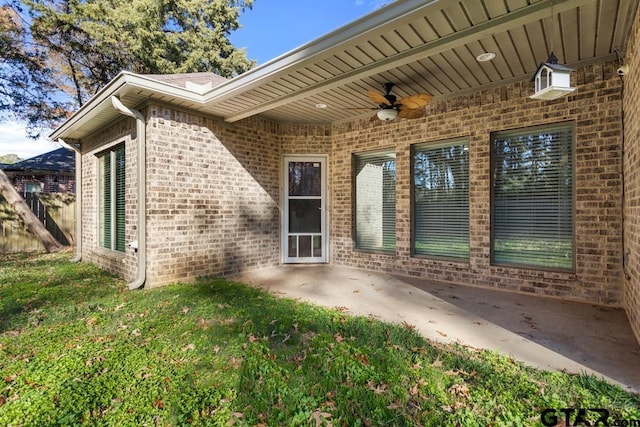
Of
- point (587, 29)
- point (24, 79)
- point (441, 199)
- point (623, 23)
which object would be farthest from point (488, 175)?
point (24, 79)

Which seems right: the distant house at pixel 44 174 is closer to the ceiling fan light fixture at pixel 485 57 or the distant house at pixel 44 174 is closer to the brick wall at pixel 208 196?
the brick wall at pixel 208 196

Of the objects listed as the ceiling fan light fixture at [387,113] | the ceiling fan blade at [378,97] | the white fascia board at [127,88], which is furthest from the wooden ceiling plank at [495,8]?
the white fascia board at [127,88]

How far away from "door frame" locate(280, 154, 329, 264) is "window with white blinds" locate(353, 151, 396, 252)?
2.20 feet

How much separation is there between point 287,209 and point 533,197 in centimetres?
430

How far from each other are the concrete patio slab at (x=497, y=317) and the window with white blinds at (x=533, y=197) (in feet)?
1.99

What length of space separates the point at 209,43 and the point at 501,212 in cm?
1348

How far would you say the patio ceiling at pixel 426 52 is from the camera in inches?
109

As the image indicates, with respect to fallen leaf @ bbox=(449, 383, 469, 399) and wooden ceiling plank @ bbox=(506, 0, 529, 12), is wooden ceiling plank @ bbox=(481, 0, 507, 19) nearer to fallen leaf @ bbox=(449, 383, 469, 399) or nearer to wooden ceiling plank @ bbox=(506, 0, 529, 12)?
wooden ceiling plank @ bbox=(506, 0, 529, 12)

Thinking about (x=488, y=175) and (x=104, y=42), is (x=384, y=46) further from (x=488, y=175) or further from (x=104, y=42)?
(x=104, y=42)

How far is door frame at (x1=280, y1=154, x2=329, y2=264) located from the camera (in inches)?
258

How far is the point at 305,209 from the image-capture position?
21.8 ft

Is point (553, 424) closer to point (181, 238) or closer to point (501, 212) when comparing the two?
point (501, 212)

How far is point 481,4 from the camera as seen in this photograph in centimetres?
264

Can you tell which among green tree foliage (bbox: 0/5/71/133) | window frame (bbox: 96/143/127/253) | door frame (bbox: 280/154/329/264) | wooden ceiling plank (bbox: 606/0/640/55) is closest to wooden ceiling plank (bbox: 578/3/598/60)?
wooden ceiling plank (bbox: 606/0/640/55)
